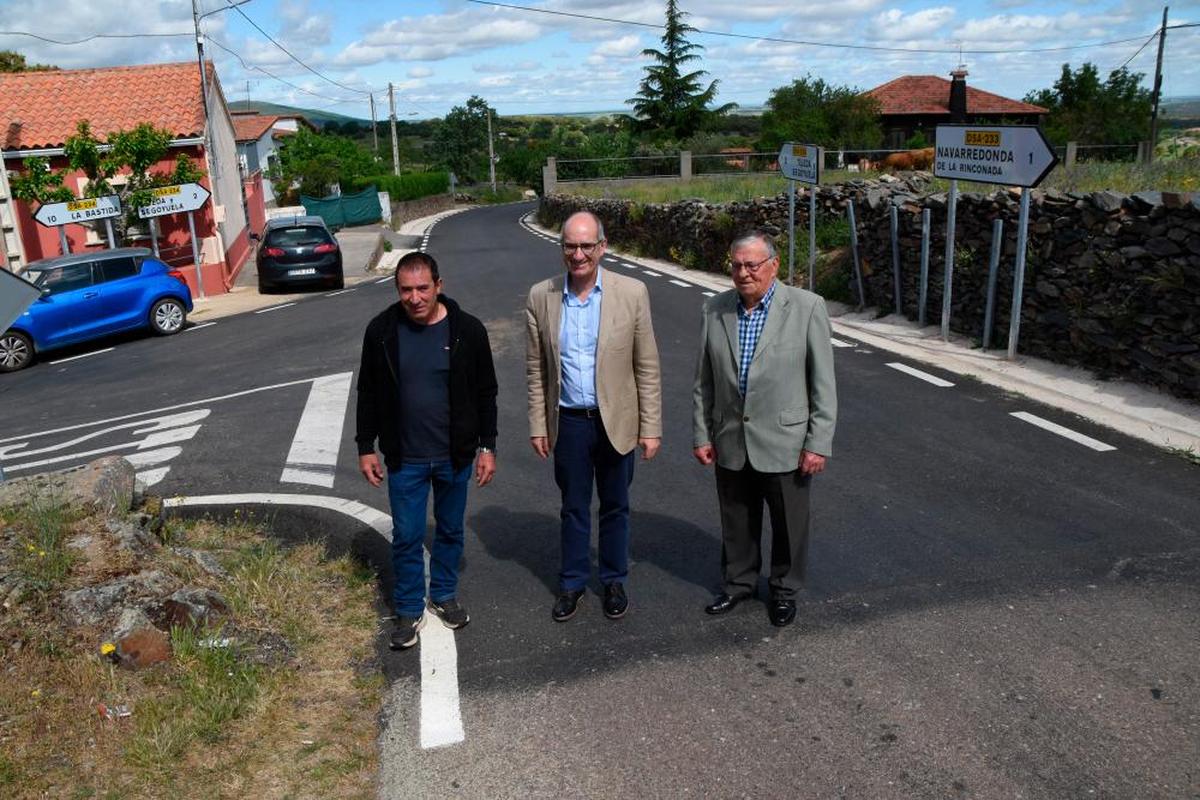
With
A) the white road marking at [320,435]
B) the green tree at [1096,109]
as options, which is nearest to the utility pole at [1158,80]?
the green tree at [1096,109]

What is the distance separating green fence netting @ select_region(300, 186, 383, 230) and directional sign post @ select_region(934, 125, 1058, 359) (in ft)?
115

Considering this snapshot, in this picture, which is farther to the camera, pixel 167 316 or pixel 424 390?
pixel 167 316

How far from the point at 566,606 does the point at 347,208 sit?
41.4m

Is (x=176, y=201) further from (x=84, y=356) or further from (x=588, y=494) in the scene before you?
(x=588, y=494)

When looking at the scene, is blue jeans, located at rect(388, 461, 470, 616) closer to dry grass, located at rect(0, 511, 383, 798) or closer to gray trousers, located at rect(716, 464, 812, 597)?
dry grass, located at rect(0, 511, 383, 798)

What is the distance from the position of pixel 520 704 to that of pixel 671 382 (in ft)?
20.6

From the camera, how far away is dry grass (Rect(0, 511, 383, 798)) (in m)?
3.54

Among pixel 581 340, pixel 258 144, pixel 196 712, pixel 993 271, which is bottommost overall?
pixel 196 712

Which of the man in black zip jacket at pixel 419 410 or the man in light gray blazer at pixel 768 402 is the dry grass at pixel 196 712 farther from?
the man in light gray blazer at pixel 768 402

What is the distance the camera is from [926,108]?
49.8 m

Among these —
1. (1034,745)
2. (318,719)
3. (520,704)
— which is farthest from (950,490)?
(318,719)

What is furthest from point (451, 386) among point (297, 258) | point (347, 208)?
point (347, 208)

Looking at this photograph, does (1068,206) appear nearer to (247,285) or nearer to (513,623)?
(513,623)

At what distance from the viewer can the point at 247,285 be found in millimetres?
24016
